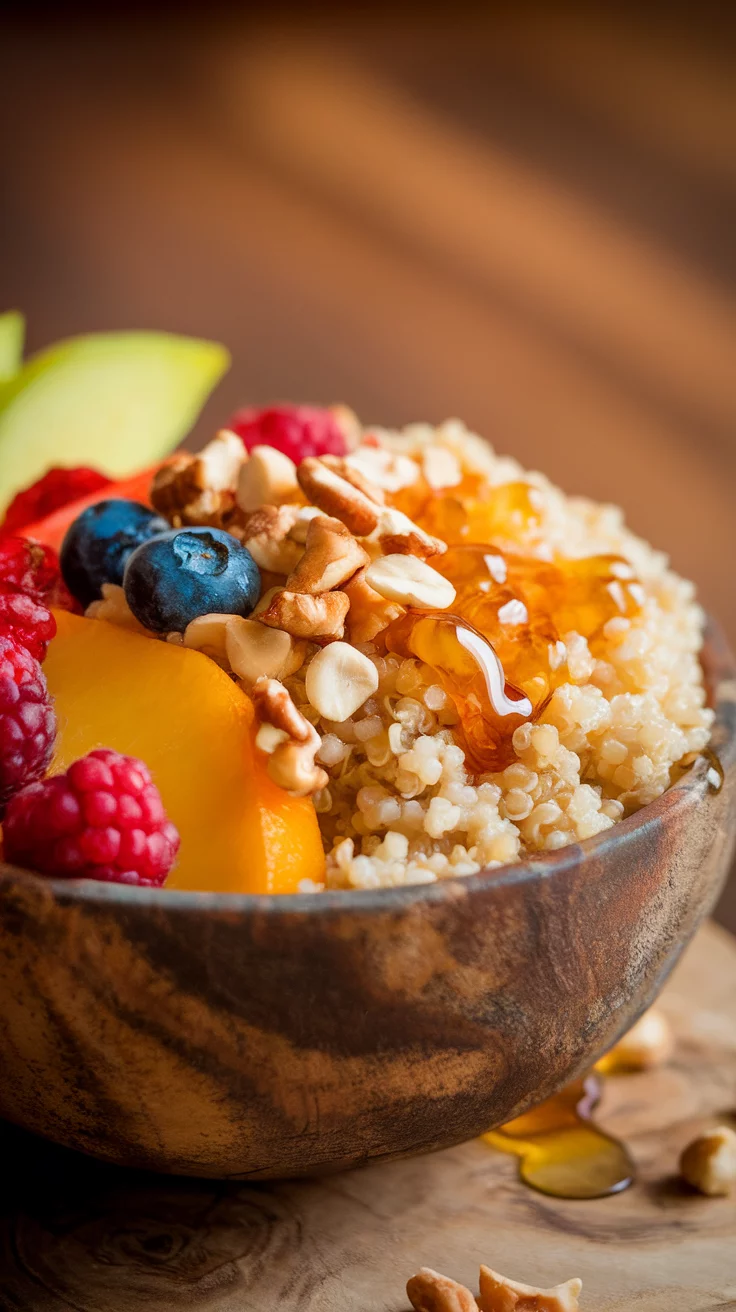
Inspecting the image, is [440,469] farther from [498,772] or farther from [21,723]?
[21,723]

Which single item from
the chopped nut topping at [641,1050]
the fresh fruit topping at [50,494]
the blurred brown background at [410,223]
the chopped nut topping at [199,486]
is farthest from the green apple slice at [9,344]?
the chopped nut topping at [641,1050]

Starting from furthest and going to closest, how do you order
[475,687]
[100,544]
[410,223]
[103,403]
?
[410,223] → [103,403] → [100,544] → [475,687]

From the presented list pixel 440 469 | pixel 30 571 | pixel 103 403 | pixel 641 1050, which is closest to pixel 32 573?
pixel 30 571

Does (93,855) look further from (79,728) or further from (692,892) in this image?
(692,892)

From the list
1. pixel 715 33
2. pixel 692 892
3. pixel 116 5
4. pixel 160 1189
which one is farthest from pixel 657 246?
pixel 160 1189

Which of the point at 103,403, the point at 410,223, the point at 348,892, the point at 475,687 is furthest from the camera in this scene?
the point at 410,223

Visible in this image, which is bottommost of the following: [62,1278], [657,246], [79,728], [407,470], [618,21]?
[62,1278]

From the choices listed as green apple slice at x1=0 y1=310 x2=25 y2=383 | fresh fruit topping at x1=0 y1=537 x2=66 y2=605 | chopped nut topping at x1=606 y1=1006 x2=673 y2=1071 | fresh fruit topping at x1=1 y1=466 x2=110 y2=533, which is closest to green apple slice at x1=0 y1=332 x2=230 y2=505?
green apple slice at x1=0 y1=310 x2=25 y2=383
